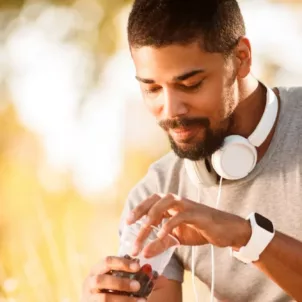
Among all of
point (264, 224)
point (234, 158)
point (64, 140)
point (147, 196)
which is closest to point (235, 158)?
point (234, 158)

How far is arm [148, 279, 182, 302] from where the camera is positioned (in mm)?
1737

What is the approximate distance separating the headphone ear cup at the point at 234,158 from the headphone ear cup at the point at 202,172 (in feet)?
0.10

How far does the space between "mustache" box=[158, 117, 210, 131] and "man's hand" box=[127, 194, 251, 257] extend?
26 centimetres

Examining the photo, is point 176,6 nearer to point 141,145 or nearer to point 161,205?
point 161,205

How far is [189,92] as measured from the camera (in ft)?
5.19

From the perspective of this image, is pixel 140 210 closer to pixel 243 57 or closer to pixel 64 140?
pixel 243 57

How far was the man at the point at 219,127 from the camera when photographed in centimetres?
149

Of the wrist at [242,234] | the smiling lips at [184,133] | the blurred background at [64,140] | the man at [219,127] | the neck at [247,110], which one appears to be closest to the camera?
the wrist at [242,234]

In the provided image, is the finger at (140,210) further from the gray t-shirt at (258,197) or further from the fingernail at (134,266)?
the gray t-shirt at (258,197)

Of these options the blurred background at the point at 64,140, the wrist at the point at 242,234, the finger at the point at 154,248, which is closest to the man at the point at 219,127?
the wrist at the point at 242,234

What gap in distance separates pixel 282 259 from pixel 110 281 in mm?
387

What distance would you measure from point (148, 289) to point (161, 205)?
17cm

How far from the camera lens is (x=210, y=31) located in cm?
158

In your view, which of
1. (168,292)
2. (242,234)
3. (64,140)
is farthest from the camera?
(64,140)
